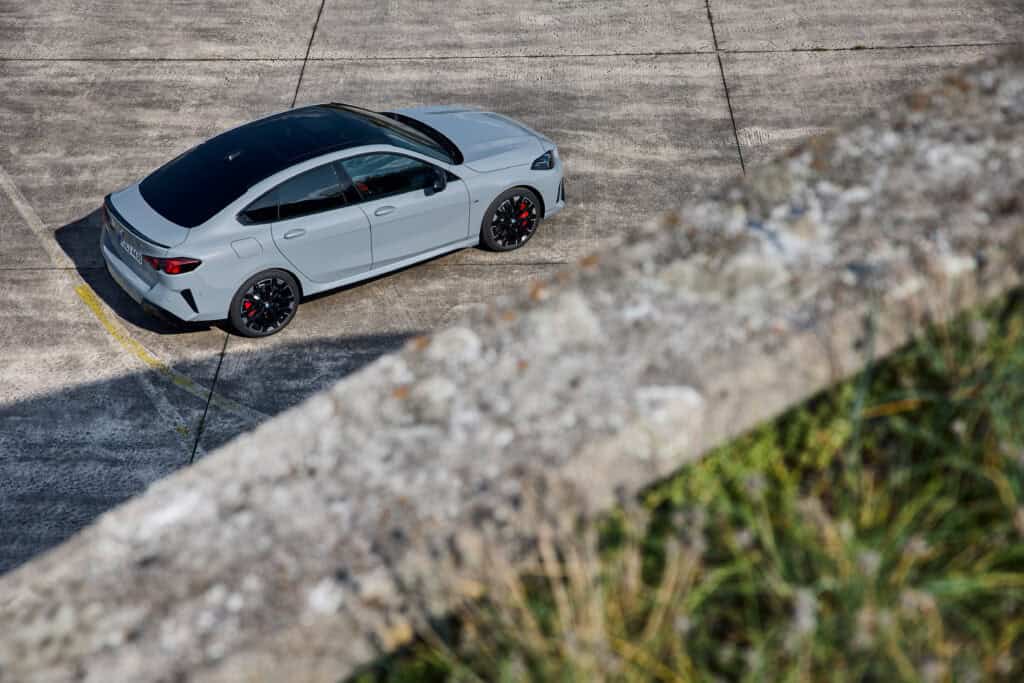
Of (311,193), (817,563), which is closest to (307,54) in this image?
(311,193)

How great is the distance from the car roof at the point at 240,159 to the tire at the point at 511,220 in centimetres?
127

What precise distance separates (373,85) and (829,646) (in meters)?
11.2

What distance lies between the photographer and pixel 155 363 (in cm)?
932

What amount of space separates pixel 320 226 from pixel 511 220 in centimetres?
198

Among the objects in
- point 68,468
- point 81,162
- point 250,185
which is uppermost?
point 250,185

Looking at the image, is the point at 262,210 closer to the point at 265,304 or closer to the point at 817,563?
the point at 265,304

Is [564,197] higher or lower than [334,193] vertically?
lower

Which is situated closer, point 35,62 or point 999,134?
point 999,134

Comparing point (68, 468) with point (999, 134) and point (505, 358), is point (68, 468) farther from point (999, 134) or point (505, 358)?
point (999, 134)

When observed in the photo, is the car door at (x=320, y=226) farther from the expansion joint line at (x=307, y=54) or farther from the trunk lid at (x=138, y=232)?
the expansion joint line at (x=307, y=54)

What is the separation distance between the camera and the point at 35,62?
13719 millimetres

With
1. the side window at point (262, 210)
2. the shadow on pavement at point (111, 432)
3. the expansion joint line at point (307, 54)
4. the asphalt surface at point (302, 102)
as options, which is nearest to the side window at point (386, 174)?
the side window at point (262, 210)

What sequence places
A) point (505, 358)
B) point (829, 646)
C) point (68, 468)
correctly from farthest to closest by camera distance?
1. point (68, 468)
2. point (505, 358)
3. point (829, 646)

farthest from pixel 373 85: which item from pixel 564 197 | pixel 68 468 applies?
pixel 68 468
